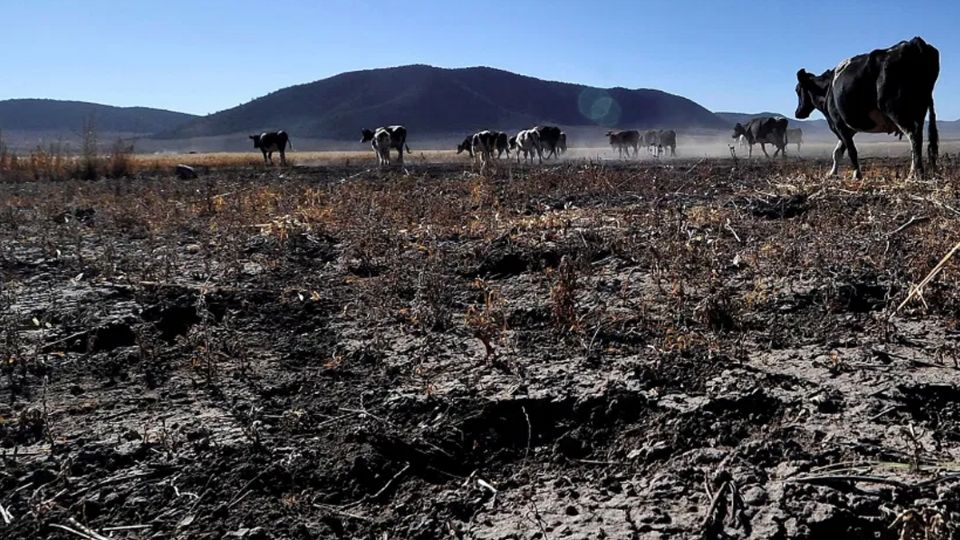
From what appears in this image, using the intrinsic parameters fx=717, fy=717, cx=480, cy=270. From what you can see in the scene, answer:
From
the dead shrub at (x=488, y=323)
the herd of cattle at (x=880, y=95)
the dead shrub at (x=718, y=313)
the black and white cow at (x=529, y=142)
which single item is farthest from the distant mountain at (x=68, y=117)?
the dead shrub at (x=718, y=313)

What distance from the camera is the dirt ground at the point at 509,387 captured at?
2.36 metres

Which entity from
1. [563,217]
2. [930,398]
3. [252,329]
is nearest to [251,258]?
[252,329]

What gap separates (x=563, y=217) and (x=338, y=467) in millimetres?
4973

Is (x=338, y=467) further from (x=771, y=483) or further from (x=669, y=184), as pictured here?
(x=669, y=184)

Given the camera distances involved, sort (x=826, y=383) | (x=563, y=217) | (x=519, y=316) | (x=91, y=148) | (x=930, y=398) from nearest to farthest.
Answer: (x=930, y=398) → (x=826, y=383) → (x=519, y=316) → (x=563, y=217) → (x=91, y=148)

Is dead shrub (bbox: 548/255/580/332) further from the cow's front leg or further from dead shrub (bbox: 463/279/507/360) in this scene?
the cow's front leg

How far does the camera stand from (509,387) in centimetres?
331

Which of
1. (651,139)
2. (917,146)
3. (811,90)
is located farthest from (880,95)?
(651,139)

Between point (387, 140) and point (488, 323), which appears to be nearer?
point (488, 323)

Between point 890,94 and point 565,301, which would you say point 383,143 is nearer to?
point 890,94

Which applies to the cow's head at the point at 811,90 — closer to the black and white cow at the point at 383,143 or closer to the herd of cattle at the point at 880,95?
the herd of cattle at the point at 880,95

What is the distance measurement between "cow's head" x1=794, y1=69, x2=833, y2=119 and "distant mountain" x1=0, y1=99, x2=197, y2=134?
547ft

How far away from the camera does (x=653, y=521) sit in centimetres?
221

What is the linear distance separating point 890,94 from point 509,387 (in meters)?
7.78
